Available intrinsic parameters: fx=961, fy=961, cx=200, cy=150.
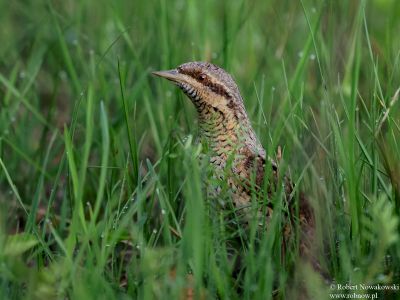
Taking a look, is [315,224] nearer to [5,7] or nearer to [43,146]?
[43,146]

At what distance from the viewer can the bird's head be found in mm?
4262

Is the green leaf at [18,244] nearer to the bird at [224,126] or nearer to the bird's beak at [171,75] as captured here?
the bird at [224,126]

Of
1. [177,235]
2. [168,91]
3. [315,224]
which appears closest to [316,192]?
[315,224]

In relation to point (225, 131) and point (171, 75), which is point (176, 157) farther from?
point (171, 75)

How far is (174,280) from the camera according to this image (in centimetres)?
323

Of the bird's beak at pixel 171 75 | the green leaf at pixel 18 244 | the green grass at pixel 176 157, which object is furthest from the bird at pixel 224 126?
A: the green leaf at pixel 18 244

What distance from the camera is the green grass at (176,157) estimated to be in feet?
10.9

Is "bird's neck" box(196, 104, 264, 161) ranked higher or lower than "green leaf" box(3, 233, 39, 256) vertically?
higher

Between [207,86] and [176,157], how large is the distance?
34 cm

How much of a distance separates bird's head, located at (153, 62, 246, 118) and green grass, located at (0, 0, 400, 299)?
6.2 inches

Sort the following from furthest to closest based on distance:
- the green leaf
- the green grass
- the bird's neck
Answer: the bird's neck → the green leaf → the green grass

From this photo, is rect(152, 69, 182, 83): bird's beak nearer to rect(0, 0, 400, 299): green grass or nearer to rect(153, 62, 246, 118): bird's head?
rect(153, 62, 246, 118): bird's head

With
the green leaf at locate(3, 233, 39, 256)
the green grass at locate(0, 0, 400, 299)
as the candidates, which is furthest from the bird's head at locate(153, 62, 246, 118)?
the green leaf at locate(3, 233, 39, 256)

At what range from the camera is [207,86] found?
4.27 metres
